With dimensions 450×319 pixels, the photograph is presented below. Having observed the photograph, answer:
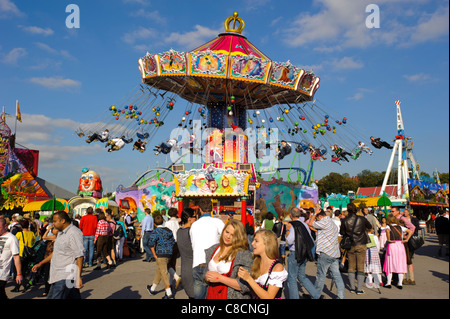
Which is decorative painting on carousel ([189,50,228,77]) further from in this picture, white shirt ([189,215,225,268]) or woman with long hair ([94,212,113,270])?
white shirt ([189,215,225,268])

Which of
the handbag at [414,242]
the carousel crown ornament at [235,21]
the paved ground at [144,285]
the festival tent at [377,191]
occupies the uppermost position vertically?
the carousel crown ornament at [235,21]

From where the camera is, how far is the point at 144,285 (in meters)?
8.36

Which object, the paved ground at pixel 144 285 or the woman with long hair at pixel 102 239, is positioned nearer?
the paved ground at pixel 144 285

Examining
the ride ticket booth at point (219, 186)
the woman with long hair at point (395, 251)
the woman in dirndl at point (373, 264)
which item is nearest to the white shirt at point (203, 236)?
the woman in dirndl at point (373, 264)

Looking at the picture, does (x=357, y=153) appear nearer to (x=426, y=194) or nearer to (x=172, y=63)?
(x=172, y=63)

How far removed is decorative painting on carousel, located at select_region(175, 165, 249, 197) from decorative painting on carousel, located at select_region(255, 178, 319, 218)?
6.32m

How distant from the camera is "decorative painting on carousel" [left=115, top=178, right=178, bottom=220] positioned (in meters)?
27.1

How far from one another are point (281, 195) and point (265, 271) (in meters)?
23.9

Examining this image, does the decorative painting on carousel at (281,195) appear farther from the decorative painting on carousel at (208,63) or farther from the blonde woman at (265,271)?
the blonde woman at (265,271)

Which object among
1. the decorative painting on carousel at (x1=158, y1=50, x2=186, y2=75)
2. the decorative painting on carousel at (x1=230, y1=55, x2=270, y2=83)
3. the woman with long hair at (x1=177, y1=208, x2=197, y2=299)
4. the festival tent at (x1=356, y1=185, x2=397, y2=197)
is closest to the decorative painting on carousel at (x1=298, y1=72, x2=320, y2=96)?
the decorative painting on carousel at (x1=230, y1=55, x2=270, y2=83)

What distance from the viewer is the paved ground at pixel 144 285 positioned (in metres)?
7.40

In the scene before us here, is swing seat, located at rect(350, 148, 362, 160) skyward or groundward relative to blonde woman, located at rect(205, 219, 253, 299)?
skyward

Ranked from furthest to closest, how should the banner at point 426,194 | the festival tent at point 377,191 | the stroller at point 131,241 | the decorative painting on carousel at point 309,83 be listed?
the festival tent at point 377,191 → the banner at point 426,194 → the decorative painting on carousel at point 309,83 → the stroller at point 131,241

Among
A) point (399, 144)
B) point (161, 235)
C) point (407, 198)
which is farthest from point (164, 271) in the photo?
point (399, 144)
